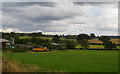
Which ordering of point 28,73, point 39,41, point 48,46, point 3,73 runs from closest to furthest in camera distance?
1. point 28,73
2. point 3,73
3. point 48,46
4. point 39,41

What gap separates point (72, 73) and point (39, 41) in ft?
235

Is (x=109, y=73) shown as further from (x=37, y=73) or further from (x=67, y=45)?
(x=67, y=45)

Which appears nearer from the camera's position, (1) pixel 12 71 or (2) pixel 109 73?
(1) pixel 12 71

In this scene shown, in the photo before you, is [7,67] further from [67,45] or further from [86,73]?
[67,45]

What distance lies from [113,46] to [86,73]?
6128cm

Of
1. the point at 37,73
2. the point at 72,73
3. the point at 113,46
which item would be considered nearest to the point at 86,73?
the point at 72,73

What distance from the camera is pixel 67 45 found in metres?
75.7

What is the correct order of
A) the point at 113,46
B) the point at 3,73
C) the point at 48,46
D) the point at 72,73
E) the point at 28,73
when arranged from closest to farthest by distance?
the point at 28,73 → the point at 3,73 → the point at 72,73 → the point at 48,46 → the point at 113,46

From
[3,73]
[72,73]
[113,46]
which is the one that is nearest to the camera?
[3,73]

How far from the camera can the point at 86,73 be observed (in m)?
14.1

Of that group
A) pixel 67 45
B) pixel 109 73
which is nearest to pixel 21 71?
pixel 109 73

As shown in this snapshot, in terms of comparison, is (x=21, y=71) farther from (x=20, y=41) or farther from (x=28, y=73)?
(x=20, y=41)

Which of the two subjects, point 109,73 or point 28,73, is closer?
point 28,73

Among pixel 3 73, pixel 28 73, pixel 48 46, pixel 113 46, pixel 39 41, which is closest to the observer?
pixel 28 73
